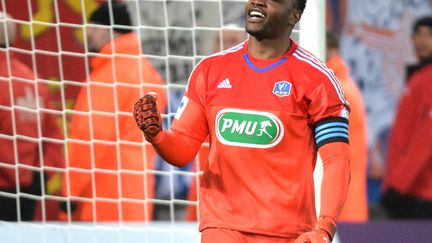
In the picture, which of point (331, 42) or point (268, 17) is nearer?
point (268, 17)

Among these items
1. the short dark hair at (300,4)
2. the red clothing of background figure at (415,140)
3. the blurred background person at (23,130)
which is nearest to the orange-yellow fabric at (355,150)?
the red clothing of background figure at (415,140)

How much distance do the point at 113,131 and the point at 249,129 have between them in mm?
1923

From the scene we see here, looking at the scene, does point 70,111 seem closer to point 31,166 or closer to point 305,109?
point 31,166

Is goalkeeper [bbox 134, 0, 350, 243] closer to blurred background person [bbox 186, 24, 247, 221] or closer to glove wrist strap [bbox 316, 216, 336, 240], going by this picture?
glove wrist strap [bbox 316, 216, 336, 240]

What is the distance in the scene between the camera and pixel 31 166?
21.8ft

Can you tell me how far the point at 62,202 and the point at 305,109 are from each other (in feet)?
8.94

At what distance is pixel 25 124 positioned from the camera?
670 centimetres

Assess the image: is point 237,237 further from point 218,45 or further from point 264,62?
point 218,45

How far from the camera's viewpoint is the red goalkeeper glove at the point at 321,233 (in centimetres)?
471

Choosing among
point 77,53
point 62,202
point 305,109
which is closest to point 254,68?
point 305,109

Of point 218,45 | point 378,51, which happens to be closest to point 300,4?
point 218,45

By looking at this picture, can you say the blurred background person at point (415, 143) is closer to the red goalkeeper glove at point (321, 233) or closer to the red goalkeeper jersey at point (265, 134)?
the red goalkeeper jersey at point (265, 134)

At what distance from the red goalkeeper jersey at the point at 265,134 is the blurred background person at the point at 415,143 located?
12.3ft

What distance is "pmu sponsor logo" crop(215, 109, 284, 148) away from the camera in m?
4.92
